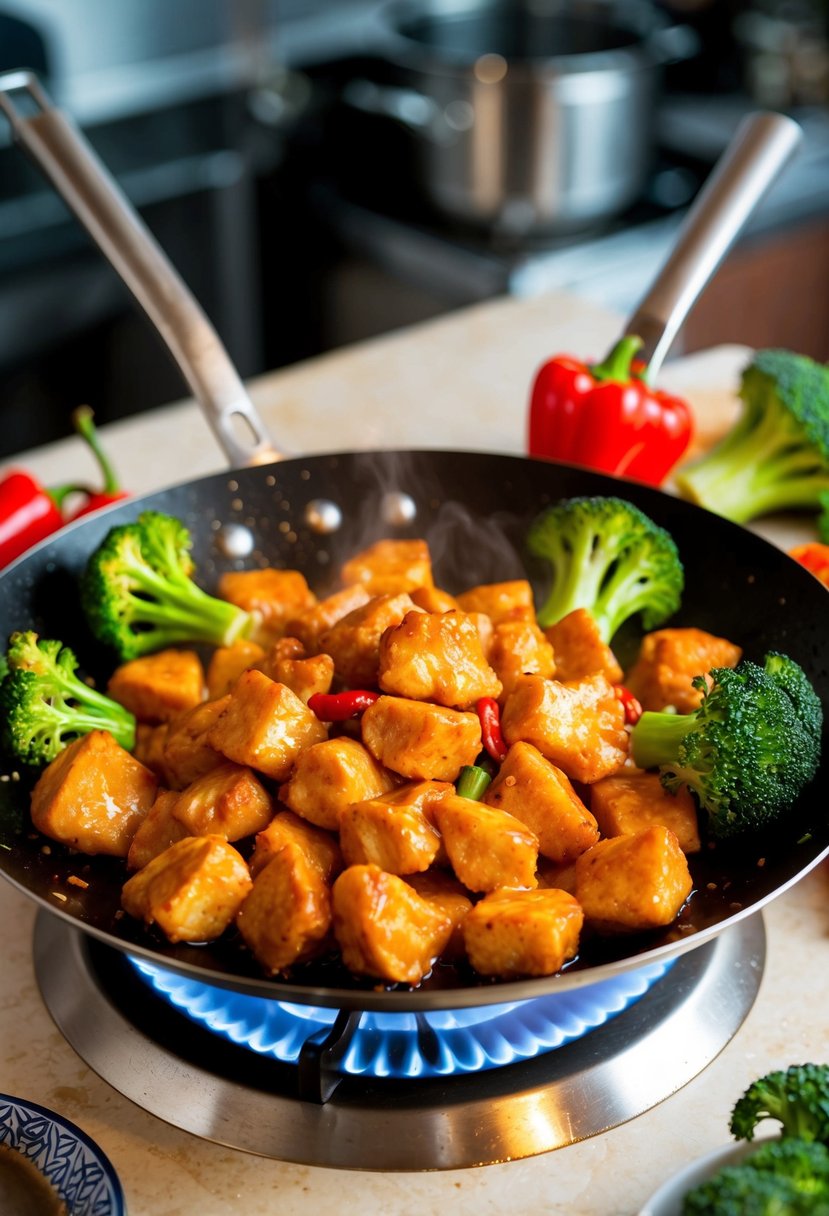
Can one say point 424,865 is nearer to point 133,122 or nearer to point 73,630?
point 73,630

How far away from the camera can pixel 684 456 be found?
8.95 ft

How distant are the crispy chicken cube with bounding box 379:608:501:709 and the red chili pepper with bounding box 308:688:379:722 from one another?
4 centimetres

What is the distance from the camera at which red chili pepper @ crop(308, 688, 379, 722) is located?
1.68 m

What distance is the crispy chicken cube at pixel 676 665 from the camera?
1.82 m

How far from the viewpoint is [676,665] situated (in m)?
1.83

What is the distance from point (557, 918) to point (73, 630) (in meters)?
0.96

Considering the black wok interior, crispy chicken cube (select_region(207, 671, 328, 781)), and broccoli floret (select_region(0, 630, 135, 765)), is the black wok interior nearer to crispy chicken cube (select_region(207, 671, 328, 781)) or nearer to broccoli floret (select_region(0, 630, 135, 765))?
broccoli floret (select_region(0, 630, 135, 765))

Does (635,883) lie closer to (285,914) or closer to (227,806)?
(285,914)

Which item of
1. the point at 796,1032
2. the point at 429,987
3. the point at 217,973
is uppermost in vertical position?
the point at 217,973

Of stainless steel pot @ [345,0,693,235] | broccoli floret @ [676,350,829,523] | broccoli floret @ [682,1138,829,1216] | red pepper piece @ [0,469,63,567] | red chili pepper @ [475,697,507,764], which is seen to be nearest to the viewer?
broccoli floret @ [682,1138,829,1216]

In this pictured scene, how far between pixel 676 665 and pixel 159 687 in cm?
73

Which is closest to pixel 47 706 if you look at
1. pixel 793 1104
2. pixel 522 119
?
pixel 793 1104

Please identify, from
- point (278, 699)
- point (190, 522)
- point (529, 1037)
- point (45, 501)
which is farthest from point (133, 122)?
point (529, 1037)

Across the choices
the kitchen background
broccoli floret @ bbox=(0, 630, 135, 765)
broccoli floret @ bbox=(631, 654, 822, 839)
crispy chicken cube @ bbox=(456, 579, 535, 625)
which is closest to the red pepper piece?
broccoli floret @ bbox=(0, 630, 135, 765)
